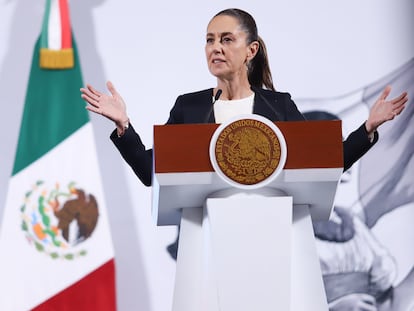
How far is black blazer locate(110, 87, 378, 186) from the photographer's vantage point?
2215mm

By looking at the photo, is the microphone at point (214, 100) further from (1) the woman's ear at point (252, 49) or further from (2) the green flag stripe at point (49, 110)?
(2) the green flag stripe at point (49, 110)

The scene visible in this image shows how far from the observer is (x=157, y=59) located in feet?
12.4

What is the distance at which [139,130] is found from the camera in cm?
366

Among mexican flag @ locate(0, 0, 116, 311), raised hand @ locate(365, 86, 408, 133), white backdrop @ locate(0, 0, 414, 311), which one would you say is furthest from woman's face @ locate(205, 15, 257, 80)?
mexican flag @ locate(0, 0, 116, 311)

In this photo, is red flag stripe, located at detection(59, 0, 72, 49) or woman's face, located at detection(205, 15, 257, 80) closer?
woman's face, located at detection(205, 15, 257, 80)

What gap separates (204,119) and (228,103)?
3.6 inches

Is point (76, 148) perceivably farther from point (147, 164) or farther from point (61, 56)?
point (147, 164)

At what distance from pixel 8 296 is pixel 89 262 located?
1.21ft

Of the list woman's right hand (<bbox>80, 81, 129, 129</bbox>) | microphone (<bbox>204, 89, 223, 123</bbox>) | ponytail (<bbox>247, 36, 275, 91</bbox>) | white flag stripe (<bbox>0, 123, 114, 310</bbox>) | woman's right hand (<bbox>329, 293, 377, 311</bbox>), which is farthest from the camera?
woman's right hand (<bbox>329, 293, 377, 311</bbox>)

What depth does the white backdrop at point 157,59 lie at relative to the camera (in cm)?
366

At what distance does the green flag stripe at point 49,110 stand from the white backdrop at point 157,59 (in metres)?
0.04

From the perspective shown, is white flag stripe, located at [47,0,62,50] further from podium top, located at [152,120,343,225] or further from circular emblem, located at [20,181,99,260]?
podium top, located at [152,120,343,225]

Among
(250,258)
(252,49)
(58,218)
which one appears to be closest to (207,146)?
(250,258)

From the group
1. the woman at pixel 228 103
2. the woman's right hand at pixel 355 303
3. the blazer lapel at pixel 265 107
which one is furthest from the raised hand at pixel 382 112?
the woman's right hand at pixel 355 303
